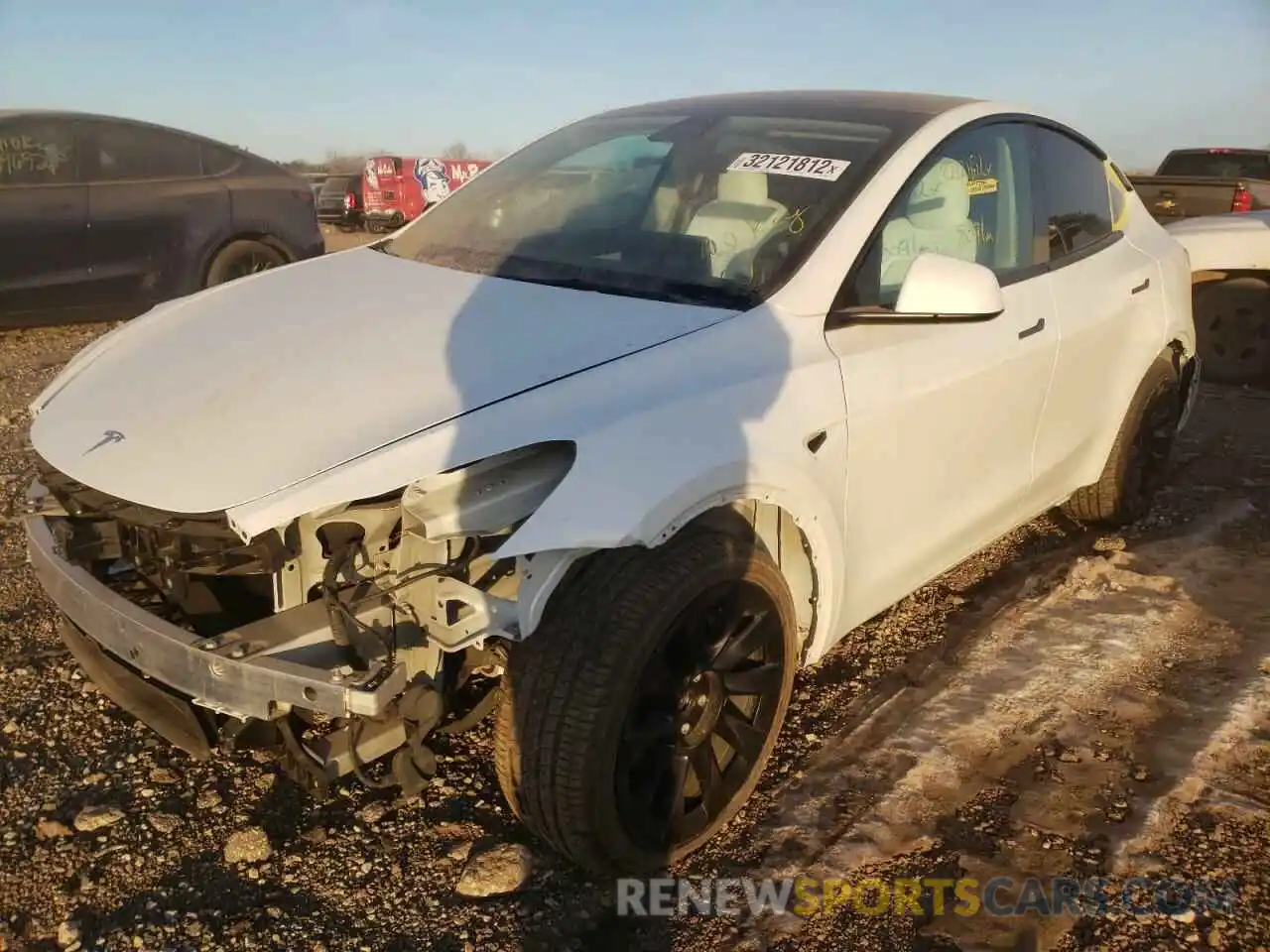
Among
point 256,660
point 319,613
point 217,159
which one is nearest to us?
point 256,660

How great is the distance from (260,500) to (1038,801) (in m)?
2.07

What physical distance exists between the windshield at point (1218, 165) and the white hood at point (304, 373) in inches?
401

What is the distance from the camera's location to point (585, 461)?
2020mm

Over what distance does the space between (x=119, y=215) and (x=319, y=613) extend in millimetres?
6159

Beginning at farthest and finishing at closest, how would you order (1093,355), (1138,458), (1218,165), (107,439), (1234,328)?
(1218,165) < (1234,328) < (1138,458) < (1093,355) < (107,439)

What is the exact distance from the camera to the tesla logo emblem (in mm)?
2253

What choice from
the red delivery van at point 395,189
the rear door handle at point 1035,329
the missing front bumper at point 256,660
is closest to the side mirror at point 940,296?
the rear door handle at point 1035,329

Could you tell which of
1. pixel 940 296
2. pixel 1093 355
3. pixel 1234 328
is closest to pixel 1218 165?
pixel 1234 328

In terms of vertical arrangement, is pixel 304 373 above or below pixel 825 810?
above

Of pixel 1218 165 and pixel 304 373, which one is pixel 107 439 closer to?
pixel 304 373

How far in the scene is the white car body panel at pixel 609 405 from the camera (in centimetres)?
200

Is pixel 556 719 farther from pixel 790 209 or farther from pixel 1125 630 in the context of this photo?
pixel 1125 630

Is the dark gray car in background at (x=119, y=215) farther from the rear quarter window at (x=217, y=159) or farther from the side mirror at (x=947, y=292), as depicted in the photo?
the side mirror at (x=947, y=292)

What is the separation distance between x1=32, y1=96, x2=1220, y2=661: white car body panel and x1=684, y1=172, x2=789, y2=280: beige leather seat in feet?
0.65
